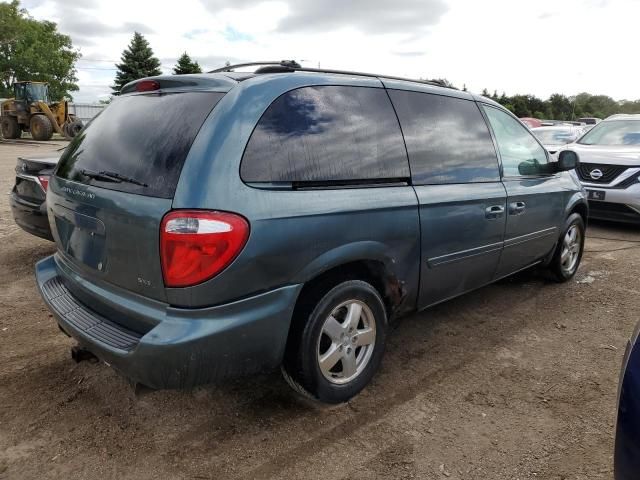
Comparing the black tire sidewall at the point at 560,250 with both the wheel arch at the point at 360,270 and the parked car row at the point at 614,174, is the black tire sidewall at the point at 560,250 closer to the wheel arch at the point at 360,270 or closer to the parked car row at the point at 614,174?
the wheel arch at the point at 360,270

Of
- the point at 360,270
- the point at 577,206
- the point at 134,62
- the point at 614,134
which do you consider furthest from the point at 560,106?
the point at 360,270

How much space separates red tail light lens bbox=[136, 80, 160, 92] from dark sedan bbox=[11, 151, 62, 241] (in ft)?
7.38

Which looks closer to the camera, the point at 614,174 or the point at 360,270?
the point at 360,270

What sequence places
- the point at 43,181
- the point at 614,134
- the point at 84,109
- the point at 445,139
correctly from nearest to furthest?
the point at 445,139 → the point at 43,181 → the point at 614,134 → the point at 84,109

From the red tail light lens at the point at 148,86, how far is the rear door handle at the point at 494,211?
2.27m

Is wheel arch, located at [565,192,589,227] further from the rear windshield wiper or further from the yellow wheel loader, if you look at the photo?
the yellow wheel loader

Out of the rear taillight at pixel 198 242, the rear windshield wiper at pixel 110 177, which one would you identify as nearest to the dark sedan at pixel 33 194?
the rear windshield wiper at pixel 110 177

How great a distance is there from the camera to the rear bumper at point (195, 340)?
2121 millimetres

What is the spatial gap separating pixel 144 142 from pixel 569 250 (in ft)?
13.9

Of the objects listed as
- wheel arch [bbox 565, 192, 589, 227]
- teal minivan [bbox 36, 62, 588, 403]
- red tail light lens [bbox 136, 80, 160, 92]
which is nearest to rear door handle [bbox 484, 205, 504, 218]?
teal minivan [bbox 36, 62, 588, 403]

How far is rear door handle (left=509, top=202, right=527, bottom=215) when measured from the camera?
3762mm

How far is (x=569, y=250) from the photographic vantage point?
4.98 m

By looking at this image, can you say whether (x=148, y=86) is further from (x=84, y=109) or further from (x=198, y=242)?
(x=84, y=109)

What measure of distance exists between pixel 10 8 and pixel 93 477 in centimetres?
6088
